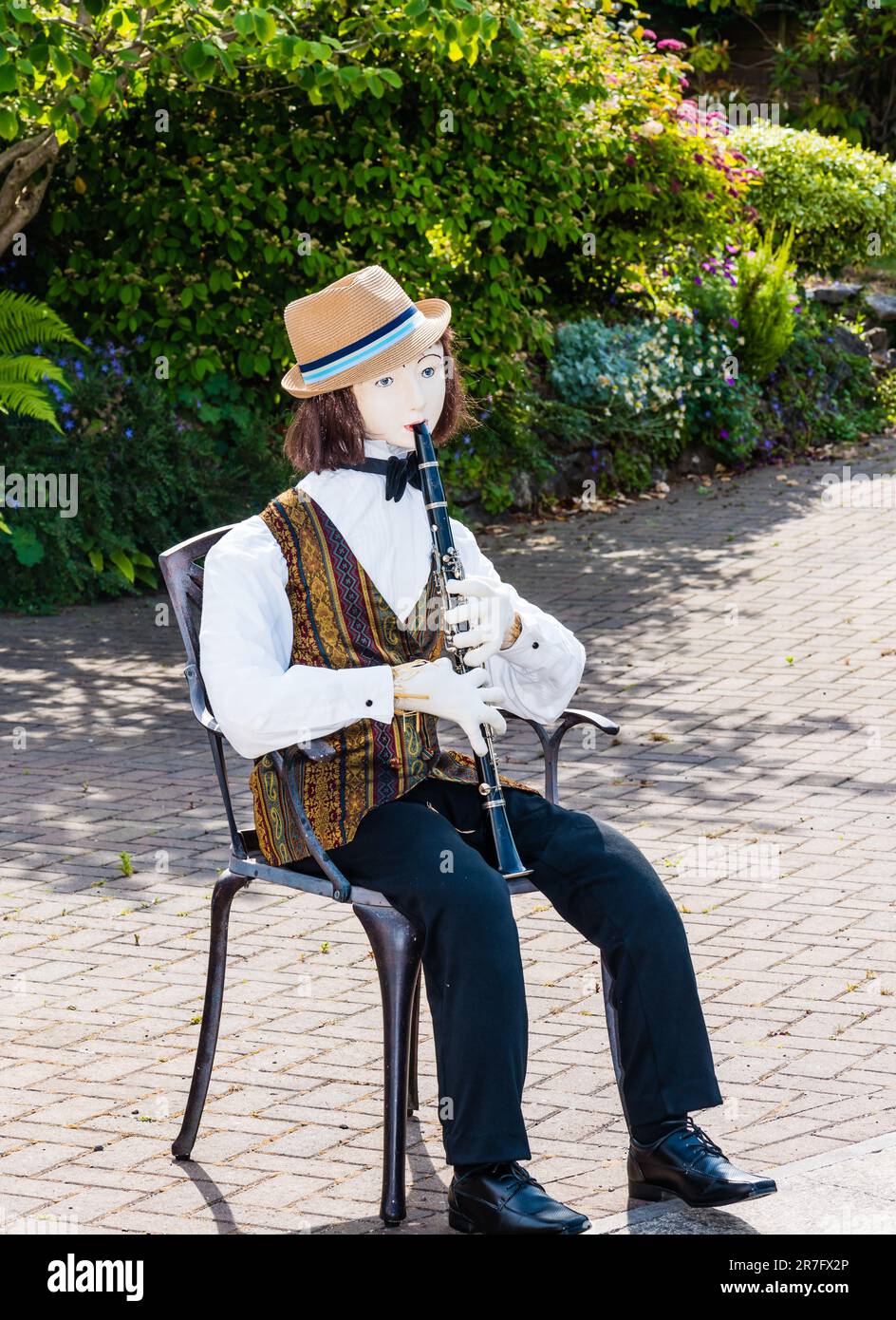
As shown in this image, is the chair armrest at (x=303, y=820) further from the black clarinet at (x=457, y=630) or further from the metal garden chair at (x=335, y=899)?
the black clarinet at (x=457, y=630)

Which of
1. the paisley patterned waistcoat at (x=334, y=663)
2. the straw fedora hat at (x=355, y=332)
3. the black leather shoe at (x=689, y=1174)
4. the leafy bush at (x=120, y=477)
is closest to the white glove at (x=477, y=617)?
the paisley patterned waistcoat at (x=334, y=663)

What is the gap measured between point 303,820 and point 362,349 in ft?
3.14

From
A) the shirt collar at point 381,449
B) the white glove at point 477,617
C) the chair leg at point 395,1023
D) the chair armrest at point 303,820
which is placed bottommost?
the chair leg at point 395,1023

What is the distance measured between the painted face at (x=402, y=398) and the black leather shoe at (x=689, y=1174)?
1489mm

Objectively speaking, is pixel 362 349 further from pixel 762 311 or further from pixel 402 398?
pixel 762 311

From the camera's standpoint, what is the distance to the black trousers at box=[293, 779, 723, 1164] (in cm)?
325

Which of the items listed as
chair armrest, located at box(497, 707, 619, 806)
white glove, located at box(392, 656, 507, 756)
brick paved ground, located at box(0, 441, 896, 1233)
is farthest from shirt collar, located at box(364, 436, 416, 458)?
brick paved ground, located at box(0, 441, 896, 1233)

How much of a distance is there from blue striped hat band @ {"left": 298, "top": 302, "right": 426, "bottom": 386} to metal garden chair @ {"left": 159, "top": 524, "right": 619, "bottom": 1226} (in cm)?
41

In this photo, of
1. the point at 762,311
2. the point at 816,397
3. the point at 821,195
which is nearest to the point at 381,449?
the point at 762,311

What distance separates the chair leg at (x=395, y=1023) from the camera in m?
3.36

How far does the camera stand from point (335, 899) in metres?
3.67

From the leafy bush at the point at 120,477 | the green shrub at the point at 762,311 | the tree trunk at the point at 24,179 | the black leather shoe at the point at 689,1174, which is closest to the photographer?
the black leather shoe at the point at 689,1174

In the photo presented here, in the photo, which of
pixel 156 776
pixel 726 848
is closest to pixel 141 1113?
pixel 726 848

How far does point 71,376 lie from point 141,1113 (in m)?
6.15
